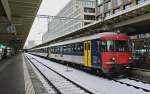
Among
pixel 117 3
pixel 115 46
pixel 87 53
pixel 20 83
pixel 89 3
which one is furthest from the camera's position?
pixel 89 3

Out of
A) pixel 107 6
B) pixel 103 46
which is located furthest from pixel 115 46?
pixel 107 6

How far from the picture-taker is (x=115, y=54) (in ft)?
55.9

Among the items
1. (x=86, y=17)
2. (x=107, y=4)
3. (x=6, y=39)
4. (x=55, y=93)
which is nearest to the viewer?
(x=55, y=93)

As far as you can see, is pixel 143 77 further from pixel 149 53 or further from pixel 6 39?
pixel 6 39

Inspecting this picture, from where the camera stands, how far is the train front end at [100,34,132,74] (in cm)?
1673

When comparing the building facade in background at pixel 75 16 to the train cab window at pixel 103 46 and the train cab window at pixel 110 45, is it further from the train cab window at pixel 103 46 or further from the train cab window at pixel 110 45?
the train cab window at pixel 110 45

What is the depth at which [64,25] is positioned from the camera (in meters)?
127

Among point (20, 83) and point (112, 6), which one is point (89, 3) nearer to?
point (112, 6)

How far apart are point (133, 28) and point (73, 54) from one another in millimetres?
6215

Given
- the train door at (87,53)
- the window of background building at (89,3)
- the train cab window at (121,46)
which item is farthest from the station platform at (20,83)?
the window of background building at (89,3)

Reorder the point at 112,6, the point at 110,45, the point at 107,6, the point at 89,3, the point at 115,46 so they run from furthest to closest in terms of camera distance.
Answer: the point at 89,3 < the point at 107,6 < the point at 112,6 < the point at 115,46 < the point at 110,45

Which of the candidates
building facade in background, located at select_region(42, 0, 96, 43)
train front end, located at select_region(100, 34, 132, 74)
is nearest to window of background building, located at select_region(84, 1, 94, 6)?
building facade in background, located at select_region(42, 0, 96, 43)

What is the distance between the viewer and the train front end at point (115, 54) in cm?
1673

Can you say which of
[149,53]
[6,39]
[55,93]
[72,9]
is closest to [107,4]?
[6,39]
